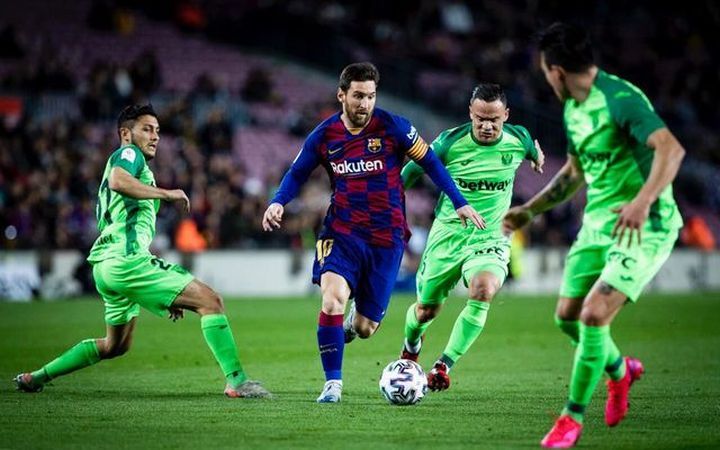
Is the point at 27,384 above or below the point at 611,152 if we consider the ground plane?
below

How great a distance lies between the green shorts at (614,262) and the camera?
7836 millimetres

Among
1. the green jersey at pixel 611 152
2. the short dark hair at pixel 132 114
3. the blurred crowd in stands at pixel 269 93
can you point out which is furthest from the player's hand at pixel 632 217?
the blurred crowd in stands at pixel 269 93

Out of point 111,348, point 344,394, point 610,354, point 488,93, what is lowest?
point 344,394

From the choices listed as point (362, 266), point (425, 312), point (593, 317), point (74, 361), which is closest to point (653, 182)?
point (593, 317)

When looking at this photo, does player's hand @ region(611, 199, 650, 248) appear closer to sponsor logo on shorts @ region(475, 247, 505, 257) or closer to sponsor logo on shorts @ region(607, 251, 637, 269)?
sponsor logo on shorts @ region(607, 251, 637, 269)

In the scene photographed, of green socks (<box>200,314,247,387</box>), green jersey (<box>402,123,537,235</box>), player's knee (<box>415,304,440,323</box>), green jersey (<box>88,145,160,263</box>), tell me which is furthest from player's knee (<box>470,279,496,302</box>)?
green jersey (<box>88,145,160,263</box>)

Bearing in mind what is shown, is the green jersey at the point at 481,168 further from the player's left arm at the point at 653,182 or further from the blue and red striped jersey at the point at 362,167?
the player's left arm at the point at 653,182

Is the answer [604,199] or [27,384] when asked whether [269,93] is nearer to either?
[27,384]

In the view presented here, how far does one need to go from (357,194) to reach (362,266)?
1.94 ft

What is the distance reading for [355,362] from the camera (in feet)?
47.1

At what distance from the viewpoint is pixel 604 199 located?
8.14m

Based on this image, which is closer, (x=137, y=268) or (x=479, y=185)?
(x=137, y=268)

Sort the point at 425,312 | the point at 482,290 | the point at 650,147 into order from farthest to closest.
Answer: the point at 425,312, the point at 482,290, the point at 650,147

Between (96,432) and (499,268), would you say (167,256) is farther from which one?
(96,432)
